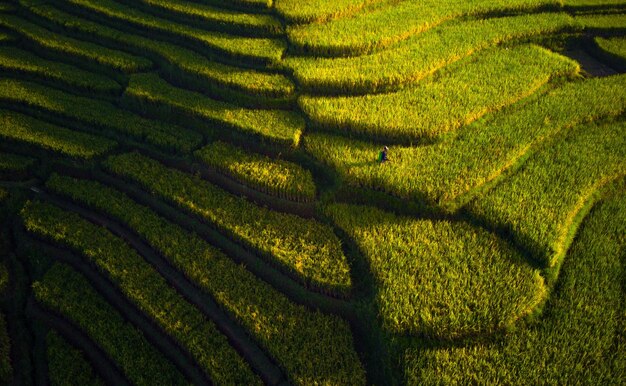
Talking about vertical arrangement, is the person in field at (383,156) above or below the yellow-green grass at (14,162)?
below

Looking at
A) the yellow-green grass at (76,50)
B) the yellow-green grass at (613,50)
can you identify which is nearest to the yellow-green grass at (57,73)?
the yellow-green grass at (76,50)

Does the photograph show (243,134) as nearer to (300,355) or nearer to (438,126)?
(438,126)

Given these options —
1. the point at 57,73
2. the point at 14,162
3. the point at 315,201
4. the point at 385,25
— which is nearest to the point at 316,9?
the point at 385,25

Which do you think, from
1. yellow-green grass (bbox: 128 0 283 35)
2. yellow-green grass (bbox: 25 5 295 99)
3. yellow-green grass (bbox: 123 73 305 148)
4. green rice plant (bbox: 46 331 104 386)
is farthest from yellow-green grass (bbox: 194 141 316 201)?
yellow-green grass (bbox: 128 0 283 35)

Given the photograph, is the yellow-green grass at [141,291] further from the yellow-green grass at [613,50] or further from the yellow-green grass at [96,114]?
the yellow-green grass at [613,50]

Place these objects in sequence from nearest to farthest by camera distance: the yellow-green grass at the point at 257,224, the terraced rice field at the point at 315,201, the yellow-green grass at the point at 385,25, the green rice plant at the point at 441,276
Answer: the green rice plant at the point at 441,276
the terraced rice field at the point at 315,201
the yellow-green grass at the point at 257,224
the yellow-green grass at the point at 385,25

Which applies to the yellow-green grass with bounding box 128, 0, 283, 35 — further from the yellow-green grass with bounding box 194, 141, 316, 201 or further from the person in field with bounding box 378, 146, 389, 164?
the person in field with bounding box 378, 146, 389, 164

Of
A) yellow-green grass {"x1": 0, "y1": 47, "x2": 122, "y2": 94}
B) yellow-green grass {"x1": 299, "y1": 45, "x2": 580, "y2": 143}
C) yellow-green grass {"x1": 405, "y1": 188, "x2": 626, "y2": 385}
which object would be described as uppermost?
yellow-green grass {"x1": 0, "y1": 47, "x2": 122, "y2": 94}
